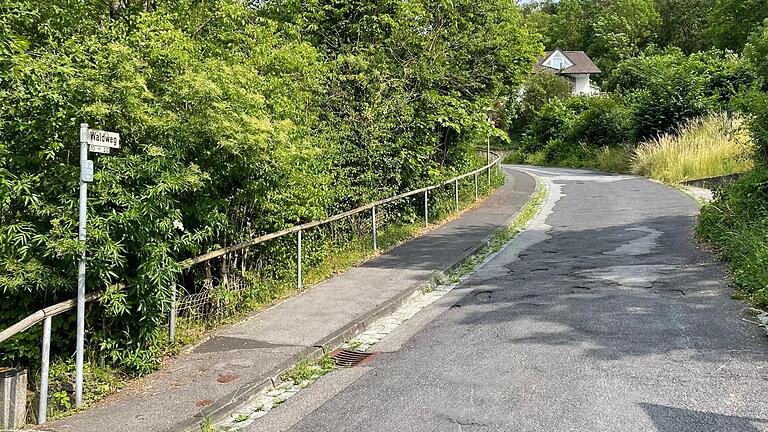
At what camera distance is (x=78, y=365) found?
546 centimetres

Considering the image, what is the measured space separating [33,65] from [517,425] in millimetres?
4722

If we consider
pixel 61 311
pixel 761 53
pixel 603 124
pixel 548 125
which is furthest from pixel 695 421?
pixel 548 125

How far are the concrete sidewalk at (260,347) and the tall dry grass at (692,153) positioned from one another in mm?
15313

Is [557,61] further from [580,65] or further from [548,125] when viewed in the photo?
[548,125]

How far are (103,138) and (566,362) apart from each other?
14.7ft

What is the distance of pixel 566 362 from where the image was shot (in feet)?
19.9

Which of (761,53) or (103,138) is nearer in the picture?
(103,138)

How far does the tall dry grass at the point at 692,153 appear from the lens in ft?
78.6

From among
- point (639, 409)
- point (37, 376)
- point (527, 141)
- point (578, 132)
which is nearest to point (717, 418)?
point (639, 409)

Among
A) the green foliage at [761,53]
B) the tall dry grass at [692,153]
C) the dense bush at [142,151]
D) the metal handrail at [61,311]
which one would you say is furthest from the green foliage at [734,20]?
the dense bush at [142,151]

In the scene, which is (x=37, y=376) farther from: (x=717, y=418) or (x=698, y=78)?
(x=698, y=78)

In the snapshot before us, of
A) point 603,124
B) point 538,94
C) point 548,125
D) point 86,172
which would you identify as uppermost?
point 538,94

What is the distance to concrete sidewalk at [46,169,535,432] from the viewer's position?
5237 mm

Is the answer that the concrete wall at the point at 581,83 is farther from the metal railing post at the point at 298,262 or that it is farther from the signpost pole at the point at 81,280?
the signpost pole at the point at 81,280
